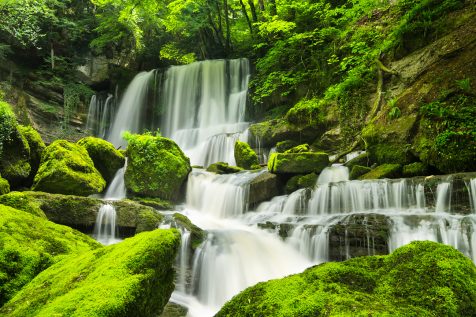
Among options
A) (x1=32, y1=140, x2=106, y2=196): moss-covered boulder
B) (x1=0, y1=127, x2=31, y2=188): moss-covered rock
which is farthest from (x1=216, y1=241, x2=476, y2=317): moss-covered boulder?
(x1=0, y1=127, x2=31, y2=188): moss-covered rock

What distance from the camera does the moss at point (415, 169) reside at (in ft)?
26.5

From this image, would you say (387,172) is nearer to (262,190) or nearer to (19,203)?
(262,190)

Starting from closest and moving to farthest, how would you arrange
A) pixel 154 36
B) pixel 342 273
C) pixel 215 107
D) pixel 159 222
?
pixel 342 273
pixel 159 222
pixel 215 107
pixel 154 36

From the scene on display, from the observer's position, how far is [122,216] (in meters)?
7.86

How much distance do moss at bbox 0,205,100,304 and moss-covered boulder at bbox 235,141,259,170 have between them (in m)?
8.81

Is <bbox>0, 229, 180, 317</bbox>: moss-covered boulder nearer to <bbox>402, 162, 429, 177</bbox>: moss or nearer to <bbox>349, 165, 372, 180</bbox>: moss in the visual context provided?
<bbox>402, 162, 429, 177</bbox>: moss

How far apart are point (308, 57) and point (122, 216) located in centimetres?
1344

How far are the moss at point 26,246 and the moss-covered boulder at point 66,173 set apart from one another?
466cm

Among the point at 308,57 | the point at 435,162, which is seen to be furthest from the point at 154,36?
the point at 435,162

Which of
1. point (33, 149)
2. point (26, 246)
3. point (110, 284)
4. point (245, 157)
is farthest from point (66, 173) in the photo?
point (110, 284)

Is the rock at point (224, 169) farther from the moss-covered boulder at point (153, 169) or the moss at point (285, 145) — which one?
the moss at point (285, 145)

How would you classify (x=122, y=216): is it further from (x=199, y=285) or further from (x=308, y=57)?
(x=308, y=57)

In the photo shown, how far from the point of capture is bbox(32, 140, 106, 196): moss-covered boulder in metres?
9.12

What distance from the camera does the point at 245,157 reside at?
44.4ft
